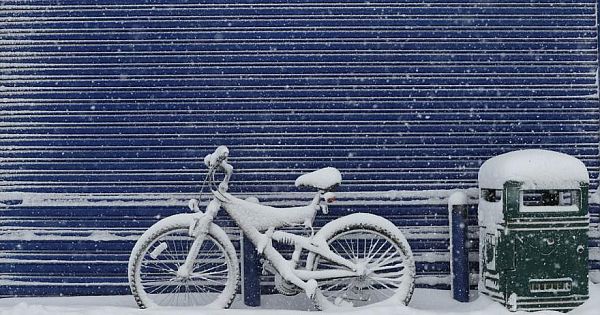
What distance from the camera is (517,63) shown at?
23.9 ft

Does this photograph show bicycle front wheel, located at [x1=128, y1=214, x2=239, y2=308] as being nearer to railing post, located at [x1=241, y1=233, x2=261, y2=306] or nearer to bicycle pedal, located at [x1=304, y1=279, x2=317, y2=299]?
railing post, located at [x1=241, y1=233, x2=261, y2=306]

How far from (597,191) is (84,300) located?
217 inches

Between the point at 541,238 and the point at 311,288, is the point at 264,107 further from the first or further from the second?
the point at 541,238

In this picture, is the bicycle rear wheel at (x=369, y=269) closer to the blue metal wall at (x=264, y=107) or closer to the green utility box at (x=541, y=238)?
the blue metal wall at (x=264, y=107)

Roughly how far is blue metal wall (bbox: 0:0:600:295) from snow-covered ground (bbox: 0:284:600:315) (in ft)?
0.80

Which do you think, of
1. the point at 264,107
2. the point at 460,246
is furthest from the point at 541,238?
the point at 264,107

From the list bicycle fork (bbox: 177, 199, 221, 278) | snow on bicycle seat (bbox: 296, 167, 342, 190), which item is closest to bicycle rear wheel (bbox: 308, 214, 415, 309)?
snow on bicycle seat (bbox: 296, 167, 342, 190)

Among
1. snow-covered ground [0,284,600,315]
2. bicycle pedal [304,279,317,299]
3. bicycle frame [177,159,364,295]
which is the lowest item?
snow-covered ground [0,284,600,315]

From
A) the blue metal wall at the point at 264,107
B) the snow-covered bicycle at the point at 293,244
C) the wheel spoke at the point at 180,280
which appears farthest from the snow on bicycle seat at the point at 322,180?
the wheel spoke at the point at 180,280

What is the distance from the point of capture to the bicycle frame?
6.32 meters

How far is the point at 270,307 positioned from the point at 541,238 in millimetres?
2673

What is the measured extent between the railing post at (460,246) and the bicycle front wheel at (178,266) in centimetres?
217

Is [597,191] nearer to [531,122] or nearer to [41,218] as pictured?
[531,122]

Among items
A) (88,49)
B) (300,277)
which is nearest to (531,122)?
(300,277)
